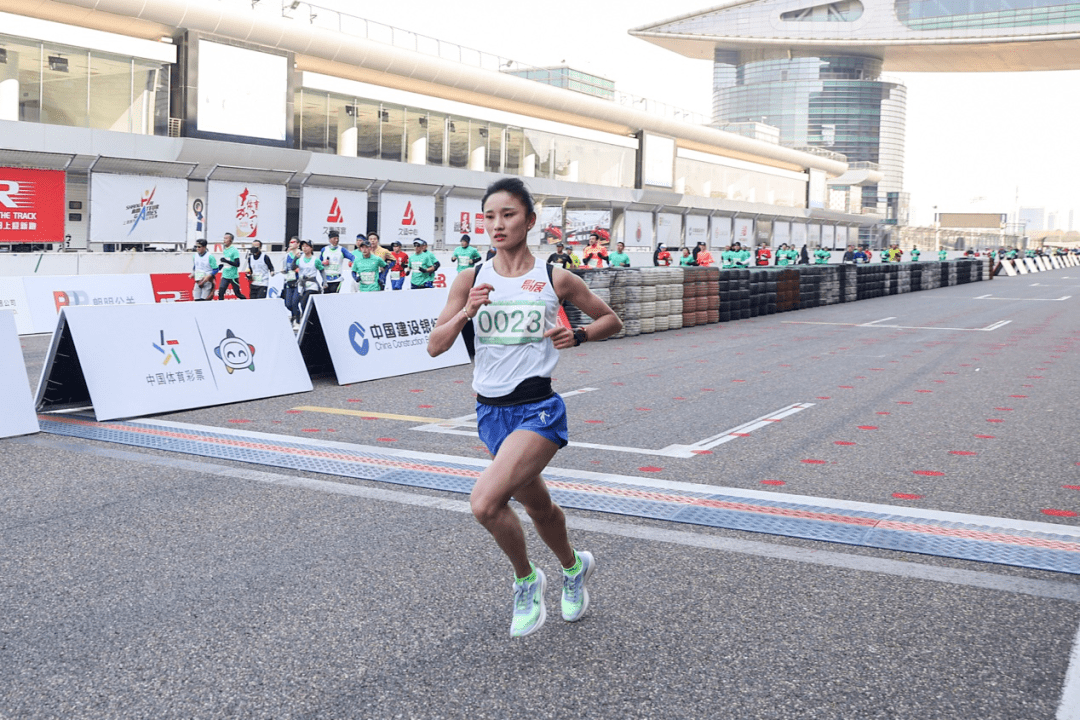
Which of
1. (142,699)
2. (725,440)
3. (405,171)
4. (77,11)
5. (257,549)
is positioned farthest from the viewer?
(405,171)

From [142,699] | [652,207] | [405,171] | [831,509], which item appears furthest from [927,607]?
[652,207]

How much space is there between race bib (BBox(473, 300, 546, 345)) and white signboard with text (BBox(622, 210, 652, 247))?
50.9 m

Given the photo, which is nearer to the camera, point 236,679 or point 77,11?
point 236,679

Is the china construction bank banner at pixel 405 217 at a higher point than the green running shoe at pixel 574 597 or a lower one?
higher

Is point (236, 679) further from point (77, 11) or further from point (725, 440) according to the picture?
point (77, 11)

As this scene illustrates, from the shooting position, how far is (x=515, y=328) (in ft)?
13.3

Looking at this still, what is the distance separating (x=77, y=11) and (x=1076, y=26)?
114113mm

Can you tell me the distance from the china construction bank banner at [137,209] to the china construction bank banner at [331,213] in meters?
5.23

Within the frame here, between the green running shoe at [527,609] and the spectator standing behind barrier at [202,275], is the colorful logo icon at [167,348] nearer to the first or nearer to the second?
the green running shoe at [527,609]

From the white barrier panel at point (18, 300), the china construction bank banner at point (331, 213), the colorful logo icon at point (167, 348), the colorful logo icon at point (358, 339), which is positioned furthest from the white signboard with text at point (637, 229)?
the colorful logo icon at point (167, 348)

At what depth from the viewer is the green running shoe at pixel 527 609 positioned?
4.02 meters

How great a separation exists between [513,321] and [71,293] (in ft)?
52.5

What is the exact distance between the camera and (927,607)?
4430 mm

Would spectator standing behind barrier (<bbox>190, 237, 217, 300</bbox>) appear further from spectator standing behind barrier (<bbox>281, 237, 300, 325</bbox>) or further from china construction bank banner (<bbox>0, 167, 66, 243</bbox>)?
china construction bank banner (<bbox>0, 167, 66, 243</bbox>)
